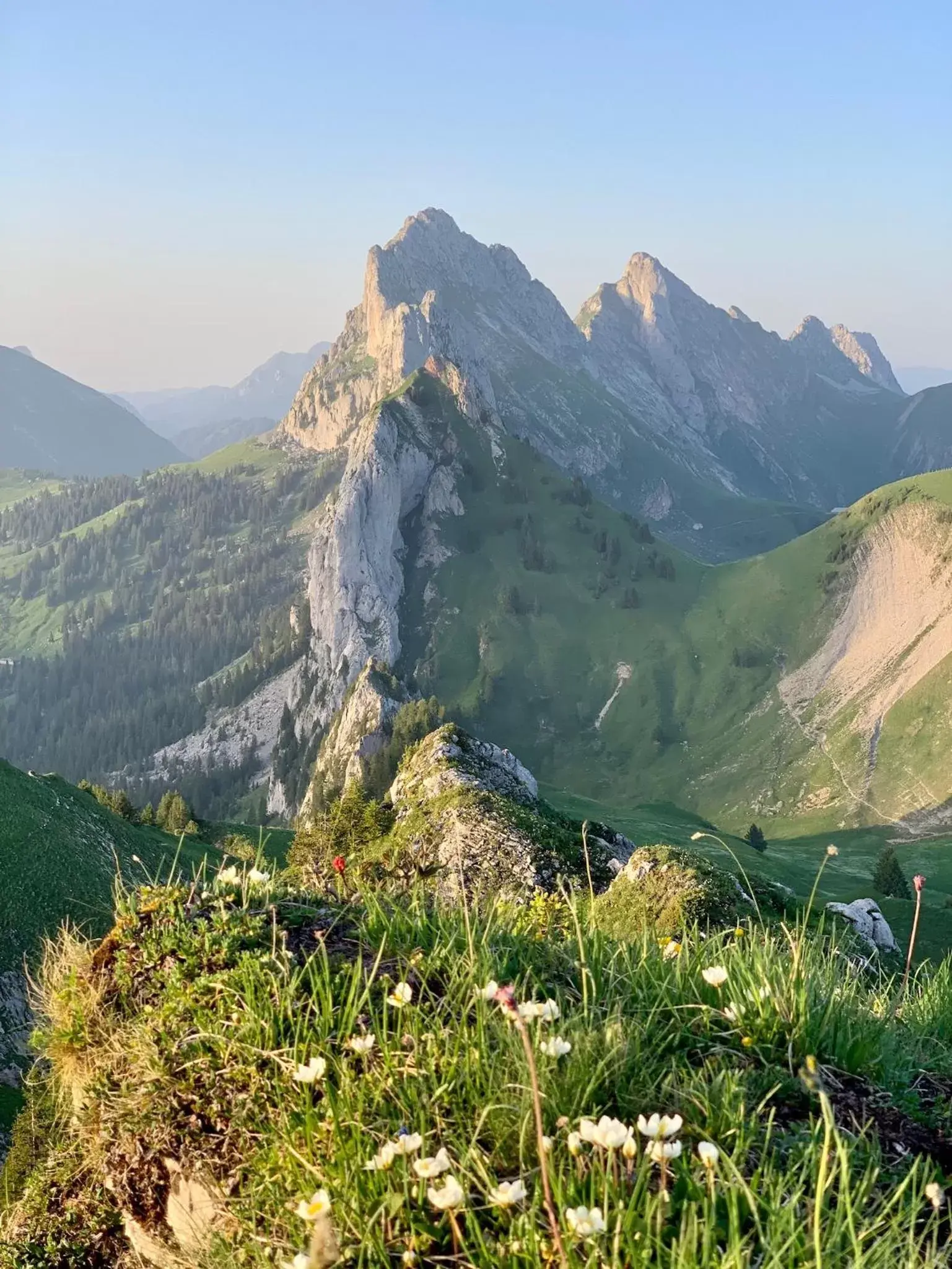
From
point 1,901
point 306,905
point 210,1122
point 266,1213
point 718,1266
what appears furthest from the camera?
point 1,901

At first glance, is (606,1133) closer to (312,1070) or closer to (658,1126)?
(658,1126)

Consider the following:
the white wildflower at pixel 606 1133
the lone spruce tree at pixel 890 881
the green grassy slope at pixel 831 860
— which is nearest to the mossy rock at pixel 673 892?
the white wildflower at pixel 606 1133

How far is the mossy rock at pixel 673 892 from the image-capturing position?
16.7 m

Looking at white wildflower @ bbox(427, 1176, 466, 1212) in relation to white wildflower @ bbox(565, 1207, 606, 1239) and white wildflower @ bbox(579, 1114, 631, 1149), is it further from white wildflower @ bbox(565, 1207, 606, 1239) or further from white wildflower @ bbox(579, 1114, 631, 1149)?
white wildflower @ bbox(579, 1114, 631, 1149)

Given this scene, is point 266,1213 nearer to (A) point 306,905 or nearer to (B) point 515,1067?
(B) point 515,1067

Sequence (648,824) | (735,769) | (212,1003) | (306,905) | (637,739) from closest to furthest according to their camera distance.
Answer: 1. (212,1003)
2. (306,905)
3. (648,824)
4. (735,769)
5. (637,739)

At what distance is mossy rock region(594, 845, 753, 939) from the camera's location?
16672 mm

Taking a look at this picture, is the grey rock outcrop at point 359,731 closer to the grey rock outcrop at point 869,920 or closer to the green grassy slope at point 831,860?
the green grassy slope at point 831,860

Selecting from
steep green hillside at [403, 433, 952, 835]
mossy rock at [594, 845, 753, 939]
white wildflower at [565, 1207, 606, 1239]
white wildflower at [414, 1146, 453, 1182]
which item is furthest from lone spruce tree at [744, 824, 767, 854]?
white wildflower at [565, 1207, 606, 1239]

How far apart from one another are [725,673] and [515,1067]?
19512cm

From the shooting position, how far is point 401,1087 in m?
3.89

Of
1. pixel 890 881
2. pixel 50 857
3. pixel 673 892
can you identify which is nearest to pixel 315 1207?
pixel 673 892

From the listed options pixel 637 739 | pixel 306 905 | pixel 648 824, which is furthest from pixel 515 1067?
pixel 637 739

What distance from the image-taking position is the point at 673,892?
17.6 metres
